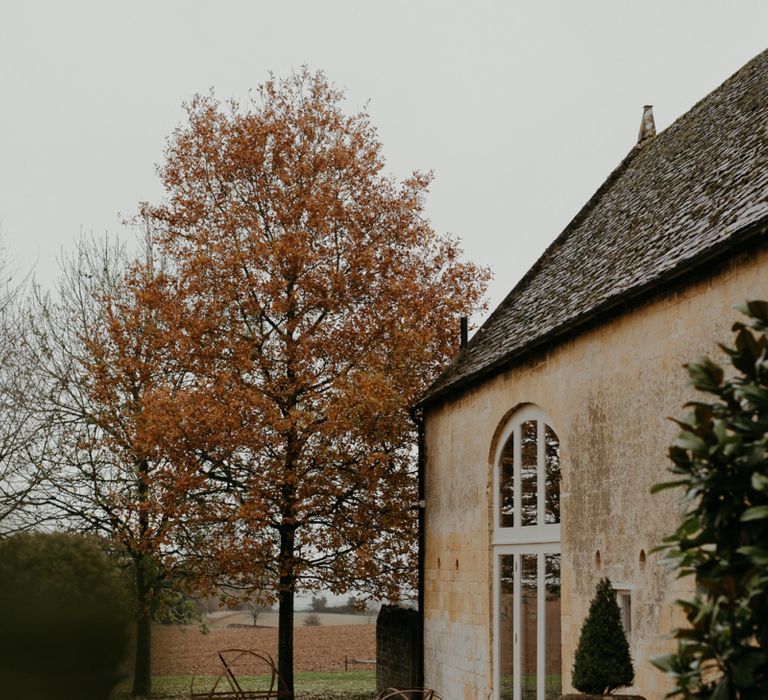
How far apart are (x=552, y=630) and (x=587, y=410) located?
2.91 metres

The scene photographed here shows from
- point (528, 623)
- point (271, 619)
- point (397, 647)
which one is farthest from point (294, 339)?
point (271, 619)

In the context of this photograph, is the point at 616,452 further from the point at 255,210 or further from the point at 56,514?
the point at 56,514

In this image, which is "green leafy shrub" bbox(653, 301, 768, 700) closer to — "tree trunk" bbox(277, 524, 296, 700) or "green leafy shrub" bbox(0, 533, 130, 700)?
"green leafy shrub" bbox(0, 533, 130, 700)

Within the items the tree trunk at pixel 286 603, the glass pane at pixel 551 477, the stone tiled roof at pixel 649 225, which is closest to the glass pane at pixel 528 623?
the glass pane at pixel 551 477

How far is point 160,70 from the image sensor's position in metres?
60.9

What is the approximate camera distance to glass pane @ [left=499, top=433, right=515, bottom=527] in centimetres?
1509

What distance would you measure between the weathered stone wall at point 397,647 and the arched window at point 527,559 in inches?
188

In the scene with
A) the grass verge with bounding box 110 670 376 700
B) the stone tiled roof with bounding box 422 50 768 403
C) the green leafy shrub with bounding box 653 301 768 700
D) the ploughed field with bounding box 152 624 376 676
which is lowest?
the grass verge with bounding box 110 670 376 700

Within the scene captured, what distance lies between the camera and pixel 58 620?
7961mm

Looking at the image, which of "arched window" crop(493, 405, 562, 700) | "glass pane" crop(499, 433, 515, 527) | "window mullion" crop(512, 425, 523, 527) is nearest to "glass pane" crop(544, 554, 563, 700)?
"arched window" crop(493, 405, 562, 700)

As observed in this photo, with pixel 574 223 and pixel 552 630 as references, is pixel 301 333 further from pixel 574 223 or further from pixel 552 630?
pixel 552 630

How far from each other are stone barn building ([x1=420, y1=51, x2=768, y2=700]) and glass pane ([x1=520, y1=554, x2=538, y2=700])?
0.09ft

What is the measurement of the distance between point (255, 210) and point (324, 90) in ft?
9.87

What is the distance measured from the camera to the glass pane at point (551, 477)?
Answer: 13492 millimetres
